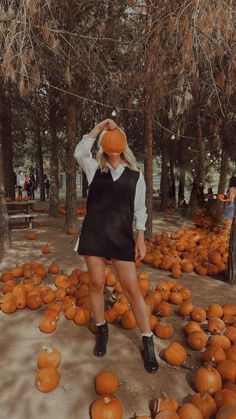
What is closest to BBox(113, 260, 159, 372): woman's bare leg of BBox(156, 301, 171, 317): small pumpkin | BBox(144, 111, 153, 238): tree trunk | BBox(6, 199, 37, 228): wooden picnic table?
BBox(156, 301, 171, 317): small pumpkin

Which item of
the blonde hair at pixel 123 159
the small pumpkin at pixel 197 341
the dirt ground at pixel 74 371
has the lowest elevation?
the dirt ground at pixel 74 371

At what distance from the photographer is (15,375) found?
3115 mm

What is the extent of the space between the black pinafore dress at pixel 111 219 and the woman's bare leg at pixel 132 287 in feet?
0.27

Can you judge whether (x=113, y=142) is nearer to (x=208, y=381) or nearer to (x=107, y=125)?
(x=107, y=125)

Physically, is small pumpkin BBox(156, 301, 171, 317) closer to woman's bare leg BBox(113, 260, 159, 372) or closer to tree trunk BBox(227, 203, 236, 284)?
woman's bare leg BBox(113, 260, 159, 372)

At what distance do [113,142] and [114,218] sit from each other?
68cm

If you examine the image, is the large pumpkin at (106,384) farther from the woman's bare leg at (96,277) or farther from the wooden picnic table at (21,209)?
the wooden picnic table at (21,209)

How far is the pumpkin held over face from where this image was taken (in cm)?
312

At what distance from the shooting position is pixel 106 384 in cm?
287

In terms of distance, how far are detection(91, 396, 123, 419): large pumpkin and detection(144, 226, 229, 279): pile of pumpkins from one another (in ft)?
11.2

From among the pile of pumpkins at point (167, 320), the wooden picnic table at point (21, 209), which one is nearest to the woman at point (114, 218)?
the pile of pumpkins at point (167, 320)

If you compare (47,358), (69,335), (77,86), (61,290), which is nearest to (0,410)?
(47,358)

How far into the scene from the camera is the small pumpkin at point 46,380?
291 centimetres

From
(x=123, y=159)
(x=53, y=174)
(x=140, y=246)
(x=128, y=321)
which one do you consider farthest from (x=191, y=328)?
(x=53, y=174)
